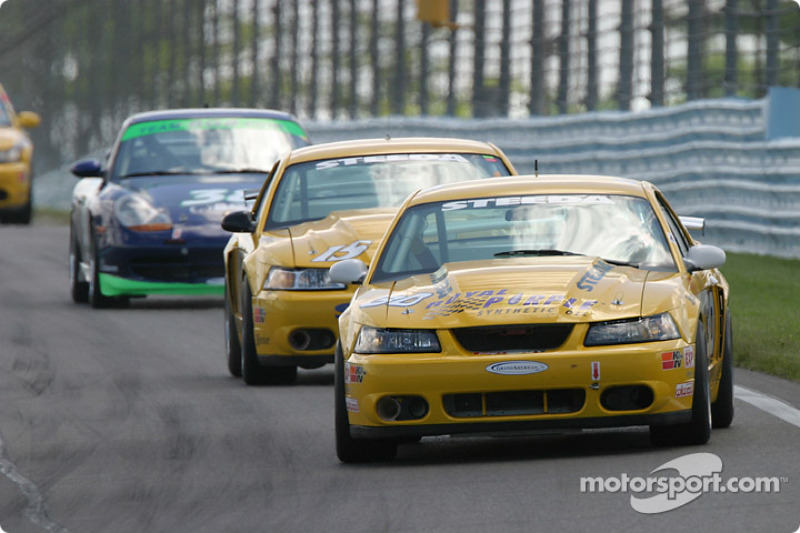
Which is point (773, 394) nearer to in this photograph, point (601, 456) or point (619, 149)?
point (601, 456)

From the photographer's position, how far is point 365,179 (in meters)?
12.4

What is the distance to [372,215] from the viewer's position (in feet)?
38.4

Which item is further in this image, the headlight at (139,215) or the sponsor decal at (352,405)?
the headlight at (139,215)

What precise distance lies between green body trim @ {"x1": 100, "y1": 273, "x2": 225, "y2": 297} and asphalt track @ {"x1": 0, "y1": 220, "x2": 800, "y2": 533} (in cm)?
398

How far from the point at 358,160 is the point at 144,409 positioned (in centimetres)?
269

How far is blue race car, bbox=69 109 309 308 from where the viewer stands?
16.2 metres

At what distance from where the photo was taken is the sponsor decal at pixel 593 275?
8.20 metres

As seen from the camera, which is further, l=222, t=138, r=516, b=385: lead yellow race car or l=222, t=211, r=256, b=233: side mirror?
l=222, t=211, r=256, b=233: side mirror

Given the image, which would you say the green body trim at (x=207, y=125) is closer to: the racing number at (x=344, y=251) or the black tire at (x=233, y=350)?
the black tire at (x=233, y=350)

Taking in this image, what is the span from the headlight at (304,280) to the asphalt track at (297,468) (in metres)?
0.58

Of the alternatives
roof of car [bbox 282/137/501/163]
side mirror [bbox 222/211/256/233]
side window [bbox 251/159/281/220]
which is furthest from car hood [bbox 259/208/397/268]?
roof of car [bbox 282/137/501/163]

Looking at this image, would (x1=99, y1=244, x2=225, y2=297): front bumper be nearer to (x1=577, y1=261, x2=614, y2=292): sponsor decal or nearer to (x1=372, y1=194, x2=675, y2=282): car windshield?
(x1=372, y1=194, x2=675, y2=282): car windshield

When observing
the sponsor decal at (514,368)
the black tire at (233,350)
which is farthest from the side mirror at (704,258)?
the black tire at (233,350)

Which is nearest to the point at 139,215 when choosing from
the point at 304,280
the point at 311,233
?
the point at 311,233
